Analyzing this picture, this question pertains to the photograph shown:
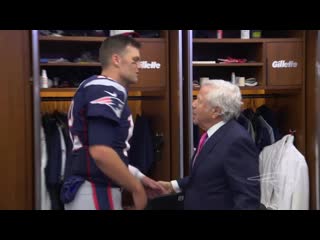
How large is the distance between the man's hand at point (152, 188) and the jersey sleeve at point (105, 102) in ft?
1.79

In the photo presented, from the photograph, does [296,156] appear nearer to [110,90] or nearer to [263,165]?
[263,165]

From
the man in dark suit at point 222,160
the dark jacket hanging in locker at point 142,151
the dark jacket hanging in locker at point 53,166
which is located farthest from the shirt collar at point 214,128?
the dark jacket hanging in locker at point 53,166

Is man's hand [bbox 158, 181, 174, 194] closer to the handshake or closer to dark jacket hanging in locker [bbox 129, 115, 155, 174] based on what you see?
the handshake

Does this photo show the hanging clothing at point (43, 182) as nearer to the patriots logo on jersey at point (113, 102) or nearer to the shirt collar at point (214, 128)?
the patriots logo on jersey at point (113, 102)

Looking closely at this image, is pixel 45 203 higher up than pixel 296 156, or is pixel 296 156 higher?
pixel 296 156

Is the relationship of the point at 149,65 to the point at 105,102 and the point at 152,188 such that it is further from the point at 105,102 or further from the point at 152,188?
the point at 105,102

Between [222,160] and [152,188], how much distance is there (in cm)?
54

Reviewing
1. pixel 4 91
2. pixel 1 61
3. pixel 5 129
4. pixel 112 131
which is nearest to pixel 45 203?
pixel 5 129

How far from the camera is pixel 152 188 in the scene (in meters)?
2.43

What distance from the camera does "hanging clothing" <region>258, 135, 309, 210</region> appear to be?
3.13 metres

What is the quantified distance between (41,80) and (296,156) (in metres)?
1.84

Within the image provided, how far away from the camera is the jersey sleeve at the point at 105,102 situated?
1958 mm

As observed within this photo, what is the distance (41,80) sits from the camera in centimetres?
301

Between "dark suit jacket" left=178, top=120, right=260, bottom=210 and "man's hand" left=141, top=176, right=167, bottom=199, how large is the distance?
→ 32cm
